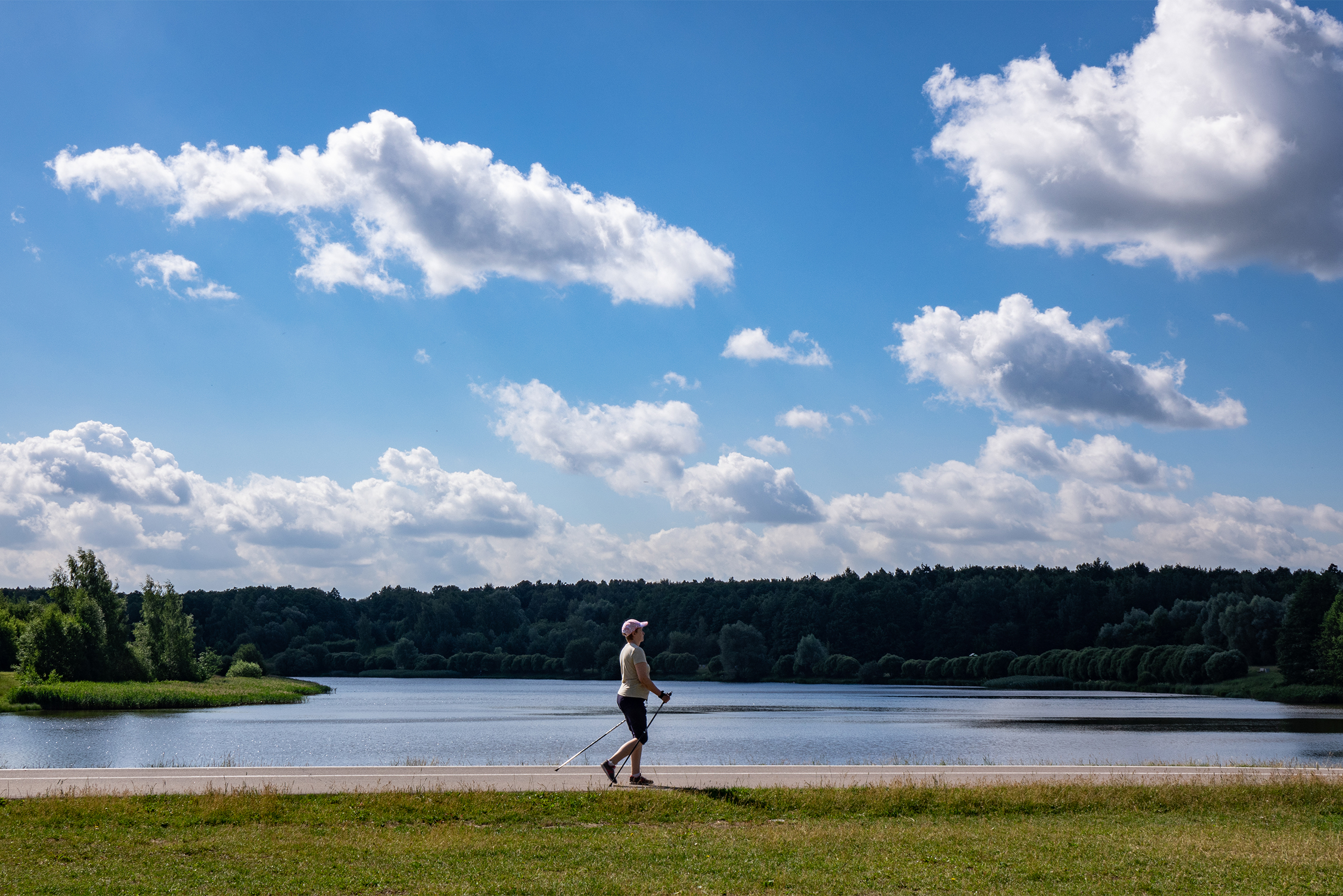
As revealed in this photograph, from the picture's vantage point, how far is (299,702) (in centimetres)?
7894

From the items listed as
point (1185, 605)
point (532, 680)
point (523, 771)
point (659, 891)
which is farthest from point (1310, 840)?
point (532, 680)

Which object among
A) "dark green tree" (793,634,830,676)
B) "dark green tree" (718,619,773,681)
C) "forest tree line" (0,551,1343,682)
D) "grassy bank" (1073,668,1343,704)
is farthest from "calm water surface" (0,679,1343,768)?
"dark green tree" (718,619,773,681)

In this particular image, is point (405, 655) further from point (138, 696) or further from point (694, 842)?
point (694, 842)

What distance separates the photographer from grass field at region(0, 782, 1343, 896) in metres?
10.6

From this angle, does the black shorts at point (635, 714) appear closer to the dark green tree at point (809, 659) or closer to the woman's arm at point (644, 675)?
A: the woman's arm at point (644, 675)

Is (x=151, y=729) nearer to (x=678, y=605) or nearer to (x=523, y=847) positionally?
(x=523, y=847)

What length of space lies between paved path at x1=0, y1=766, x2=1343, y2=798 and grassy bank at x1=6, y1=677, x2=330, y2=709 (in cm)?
4895

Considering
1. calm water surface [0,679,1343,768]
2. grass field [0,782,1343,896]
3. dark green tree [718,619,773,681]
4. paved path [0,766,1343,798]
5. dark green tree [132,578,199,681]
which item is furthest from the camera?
dark green tree [718,619,773,681]

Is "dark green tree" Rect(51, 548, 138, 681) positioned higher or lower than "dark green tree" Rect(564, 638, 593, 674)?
higher

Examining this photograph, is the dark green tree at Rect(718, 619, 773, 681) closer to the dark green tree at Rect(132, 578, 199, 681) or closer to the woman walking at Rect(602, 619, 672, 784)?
the dark green tree at Rect(132, 578, 199, 681)

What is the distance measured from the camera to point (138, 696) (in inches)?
2566

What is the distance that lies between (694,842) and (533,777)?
538 cm

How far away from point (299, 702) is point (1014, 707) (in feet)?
170

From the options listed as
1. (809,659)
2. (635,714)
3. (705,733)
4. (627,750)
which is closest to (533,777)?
(627,750)
